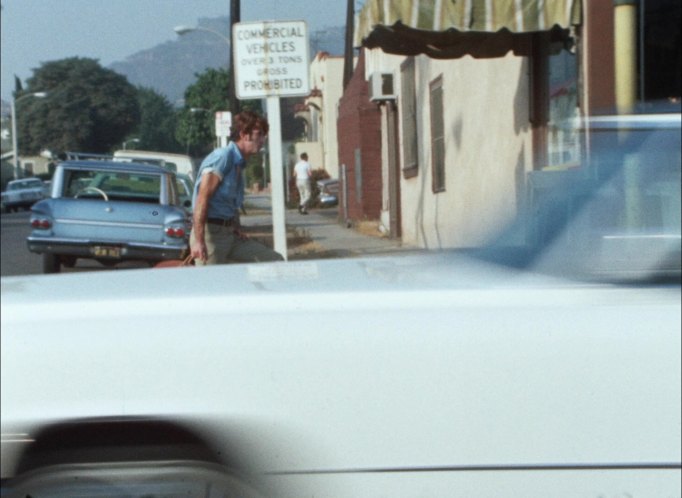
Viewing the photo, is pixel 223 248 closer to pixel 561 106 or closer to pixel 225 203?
pixel 225 203

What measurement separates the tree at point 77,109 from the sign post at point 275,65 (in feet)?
312

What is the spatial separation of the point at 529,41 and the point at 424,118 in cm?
691

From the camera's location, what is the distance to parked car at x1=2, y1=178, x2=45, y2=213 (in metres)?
56.5

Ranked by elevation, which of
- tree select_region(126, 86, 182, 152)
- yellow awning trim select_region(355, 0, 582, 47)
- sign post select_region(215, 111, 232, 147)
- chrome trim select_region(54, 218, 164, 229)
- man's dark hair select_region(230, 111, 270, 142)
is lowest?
chrome trim select_region(54, 218, 164, 229)

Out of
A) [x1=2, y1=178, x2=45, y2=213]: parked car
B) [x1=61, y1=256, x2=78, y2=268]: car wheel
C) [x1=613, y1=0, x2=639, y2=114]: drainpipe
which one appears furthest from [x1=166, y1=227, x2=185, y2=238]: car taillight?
[x1=2, y1=178, x2=45, y2=213]: parked car

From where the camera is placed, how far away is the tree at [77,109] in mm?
103438

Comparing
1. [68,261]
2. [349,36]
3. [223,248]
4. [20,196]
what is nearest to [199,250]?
[223,248]

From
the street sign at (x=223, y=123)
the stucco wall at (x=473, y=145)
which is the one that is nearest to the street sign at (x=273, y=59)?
the stucco wall at (x=473, y=145)

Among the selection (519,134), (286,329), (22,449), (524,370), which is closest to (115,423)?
(22,449)

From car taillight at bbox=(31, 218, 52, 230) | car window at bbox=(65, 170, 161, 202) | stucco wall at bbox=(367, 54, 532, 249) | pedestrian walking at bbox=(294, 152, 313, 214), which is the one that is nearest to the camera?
stucco wall at bbox=(367, 54, 532, 249)

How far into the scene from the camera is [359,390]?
305 centimetres

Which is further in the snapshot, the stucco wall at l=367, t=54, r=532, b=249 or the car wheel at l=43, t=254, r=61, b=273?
the car wheel at l=43, t=254, r=61, b=273

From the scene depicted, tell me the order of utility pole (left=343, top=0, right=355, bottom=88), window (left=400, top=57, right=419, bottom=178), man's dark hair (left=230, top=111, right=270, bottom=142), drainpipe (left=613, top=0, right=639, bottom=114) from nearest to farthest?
drainpipe (left=613, top=0, right=639, bottom=114) < man's dark hair (left=230, top=111, right=270, bottom=142) < window (left=400, top=57, right=419, bottom=178) < utility pole (left=343, top=0, right=355, bottom=88)

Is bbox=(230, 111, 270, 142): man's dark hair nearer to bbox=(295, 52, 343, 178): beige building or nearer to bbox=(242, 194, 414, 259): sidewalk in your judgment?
bbox=(242, 194, 414, 259): sidewalk
